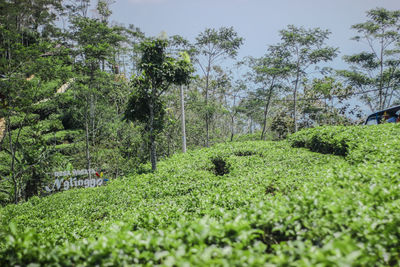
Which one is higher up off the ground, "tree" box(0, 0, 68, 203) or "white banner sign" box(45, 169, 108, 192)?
"tree" box(0, 0, 68, 203)

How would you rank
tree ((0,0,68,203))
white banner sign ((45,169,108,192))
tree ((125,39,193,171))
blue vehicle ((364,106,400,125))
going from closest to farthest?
tree ((125,39,193,171)) → tree ((0,0,68,203)) → blue vehicle ((364,106,400,125)) → white banner sign ((45,169,108,192))

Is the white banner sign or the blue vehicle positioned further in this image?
the white banner sign

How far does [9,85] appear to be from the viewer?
10.4 meters

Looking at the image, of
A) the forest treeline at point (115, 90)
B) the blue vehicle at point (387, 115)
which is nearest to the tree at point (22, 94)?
the forest treeline at point (115, 90)

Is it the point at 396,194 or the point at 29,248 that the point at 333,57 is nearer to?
the point at 396,194

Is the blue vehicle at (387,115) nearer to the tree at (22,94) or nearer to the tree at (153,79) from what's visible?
the tree at (153,79)

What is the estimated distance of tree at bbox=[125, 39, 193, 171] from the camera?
9.73 metres

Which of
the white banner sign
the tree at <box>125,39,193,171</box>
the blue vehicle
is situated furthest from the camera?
the white banner sign

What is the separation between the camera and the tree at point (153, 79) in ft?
31.9

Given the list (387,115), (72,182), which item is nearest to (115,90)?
(72,182)

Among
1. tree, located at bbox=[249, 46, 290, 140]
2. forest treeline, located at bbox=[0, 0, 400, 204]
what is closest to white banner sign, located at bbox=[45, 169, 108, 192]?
forest treeline, located at bbox=[0, 0, 400, 204]

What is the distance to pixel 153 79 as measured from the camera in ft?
33.0

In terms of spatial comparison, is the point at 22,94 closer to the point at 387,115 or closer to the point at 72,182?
the point at 72,182

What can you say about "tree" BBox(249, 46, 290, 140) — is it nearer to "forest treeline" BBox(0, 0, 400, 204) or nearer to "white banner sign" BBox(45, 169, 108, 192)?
"forest treeline" BBox(0, 0, 400, 204)
